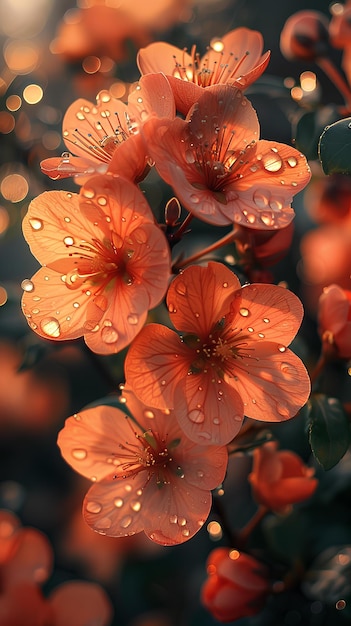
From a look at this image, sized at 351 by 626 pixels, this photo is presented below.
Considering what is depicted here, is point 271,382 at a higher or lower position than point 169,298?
lower

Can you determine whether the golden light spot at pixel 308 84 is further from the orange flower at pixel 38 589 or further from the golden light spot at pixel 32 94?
the orange flower at pixel 38 589

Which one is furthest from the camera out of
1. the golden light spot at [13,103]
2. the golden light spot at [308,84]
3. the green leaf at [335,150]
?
the golden light spot at [13,103]

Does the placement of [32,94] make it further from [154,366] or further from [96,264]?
[154,366]

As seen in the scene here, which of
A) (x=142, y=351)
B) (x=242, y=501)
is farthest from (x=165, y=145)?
(x=242, y=501)

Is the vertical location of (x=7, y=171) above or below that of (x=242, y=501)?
above

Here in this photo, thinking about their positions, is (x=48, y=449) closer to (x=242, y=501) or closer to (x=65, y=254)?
(x=242, y=501)

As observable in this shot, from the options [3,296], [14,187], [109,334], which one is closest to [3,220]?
[14,187]

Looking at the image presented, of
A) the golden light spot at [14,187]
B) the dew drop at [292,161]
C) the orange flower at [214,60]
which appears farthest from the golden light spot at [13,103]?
the dew drop at [292,161]
